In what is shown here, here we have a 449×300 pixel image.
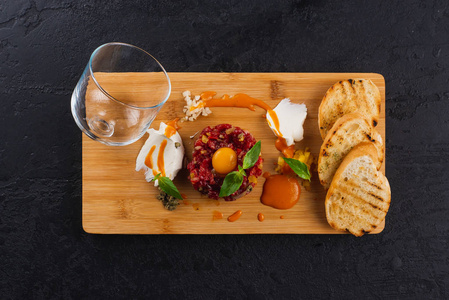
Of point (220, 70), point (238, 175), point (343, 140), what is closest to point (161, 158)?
point (238, 175)

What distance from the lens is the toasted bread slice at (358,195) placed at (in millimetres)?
2379

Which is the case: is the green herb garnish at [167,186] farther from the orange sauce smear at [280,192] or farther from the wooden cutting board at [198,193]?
the orange sauce smear at [280,192]

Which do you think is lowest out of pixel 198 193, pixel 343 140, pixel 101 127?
pixel 198 193

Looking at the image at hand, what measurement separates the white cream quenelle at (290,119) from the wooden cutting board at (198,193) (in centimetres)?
5

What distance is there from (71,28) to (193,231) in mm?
1796

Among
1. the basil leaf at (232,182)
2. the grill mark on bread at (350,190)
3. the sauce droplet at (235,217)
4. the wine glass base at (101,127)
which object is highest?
the wine glass base at (101,127)

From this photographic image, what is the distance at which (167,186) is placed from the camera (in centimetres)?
233

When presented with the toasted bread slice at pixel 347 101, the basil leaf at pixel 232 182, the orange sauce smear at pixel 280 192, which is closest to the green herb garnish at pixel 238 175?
the basil leaf at pixel 232 182

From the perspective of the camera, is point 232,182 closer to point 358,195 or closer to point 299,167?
point 299,167

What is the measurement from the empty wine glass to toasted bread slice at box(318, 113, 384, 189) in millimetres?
1133

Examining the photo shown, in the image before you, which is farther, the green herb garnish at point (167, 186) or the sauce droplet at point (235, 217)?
the sauce droplet at point (235, 217)

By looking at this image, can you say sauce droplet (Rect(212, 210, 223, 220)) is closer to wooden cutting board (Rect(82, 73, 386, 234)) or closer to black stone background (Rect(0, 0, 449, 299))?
wooden cutting board (Rect(82, 73, 386, 234))

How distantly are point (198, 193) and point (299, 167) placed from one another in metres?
0.73

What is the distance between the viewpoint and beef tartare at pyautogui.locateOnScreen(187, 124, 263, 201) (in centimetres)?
233
